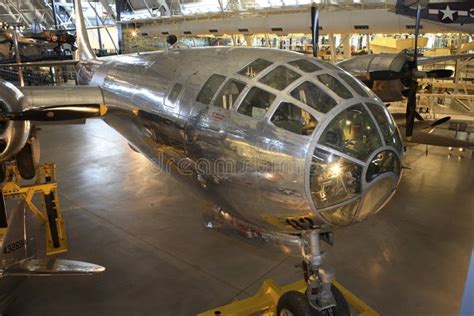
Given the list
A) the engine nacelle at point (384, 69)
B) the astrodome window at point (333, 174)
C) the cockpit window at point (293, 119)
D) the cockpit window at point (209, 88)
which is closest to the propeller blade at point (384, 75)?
the engine nacelle at point (384, 69)

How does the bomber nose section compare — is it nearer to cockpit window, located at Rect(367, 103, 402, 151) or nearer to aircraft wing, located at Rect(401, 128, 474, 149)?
cockpit window, located at Rect(367, 103, 402, 151)

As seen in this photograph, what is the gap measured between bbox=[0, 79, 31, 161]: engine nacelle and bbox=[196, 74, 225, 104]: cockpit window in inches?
157

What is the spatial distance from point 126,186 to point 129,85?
17.5 ft

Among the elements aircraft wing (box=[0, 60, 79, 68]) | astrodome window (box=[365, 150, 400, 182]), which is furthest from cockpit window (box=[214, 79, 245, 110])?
aircraft wing (box=[0, 60, 79, 68])

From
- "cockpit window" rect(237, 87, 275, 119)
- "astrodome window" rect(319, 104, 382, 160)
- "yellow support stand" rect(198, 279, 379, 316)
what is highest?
"cockpit window" rect(237, 87, 275, 119)

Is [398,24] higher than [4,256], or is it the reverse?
[398,24]

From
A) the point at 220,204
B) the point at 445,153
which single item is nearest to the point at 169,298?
the point at 220,204

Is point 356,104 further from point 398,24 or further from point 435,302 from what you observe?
point 398,24

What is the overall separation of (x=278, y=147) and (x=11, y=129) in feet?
18.3

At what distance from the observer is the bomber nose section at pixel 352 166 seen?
4.19 m

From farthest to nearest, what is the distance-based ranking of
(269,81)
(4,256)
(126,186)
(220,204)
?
(126,186), (4,256), (220,204), (269,81)

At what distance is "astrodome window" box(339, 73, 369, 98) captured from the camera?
4.76m

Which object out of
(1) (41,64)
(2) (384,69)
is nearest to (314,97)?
(2) (384,69)

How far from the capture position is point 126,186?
1234 cm
